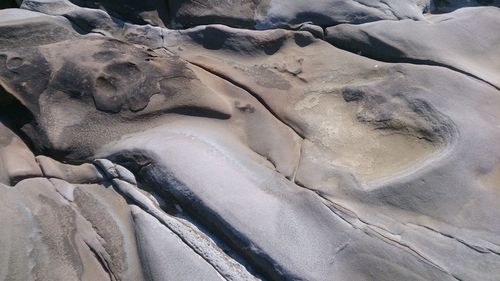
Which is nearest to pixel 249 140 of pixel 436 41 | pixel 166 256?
pixel 166 256

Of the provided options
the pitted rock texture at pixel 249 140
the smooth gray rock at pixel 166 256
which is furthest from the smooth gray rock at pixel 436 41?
the smooth gray rock at pixel 166 256

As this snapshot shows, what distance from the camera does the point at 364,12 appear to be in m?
2.17

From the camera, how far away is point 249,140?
176 centimetres

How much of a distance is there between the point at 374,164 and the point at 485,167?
322 millimetres

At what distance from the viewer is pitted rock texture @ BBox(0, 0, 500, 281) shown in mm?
1468

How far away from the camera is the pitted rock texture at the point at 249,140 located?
1468mm

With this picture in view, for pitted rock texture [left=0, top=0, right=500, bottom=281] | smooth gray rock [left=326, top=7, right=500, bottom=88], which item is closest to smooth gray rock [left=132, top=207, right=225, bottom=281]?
pitted rock texture [left=0, top=0, right=500, bottom=281]

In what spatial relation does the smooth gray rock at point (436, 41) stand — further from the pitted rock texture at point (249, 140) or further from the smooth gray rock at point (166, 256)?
the smooth gray rock at point (166, 256)

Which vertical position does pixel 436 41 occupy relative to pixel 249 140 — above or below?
above

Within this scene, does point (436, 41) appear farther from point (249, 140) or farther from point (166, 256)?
point (166, 256)

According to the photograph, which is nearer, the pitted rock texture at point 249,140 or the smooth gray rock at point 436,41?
the pitted rock texture at point 249,140

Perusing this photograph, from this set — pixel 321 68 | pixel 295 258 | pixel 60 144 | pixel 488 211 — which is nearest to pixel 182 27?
pixel 321 68

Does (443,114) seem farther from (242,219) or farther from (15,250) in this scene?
(15,250)

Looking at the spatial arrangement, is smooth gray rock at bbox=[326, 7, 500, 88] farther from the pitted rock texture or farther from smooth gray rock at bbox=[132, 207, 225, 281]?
smooth gray rock at bbox=[132, 207, 225, 281]
